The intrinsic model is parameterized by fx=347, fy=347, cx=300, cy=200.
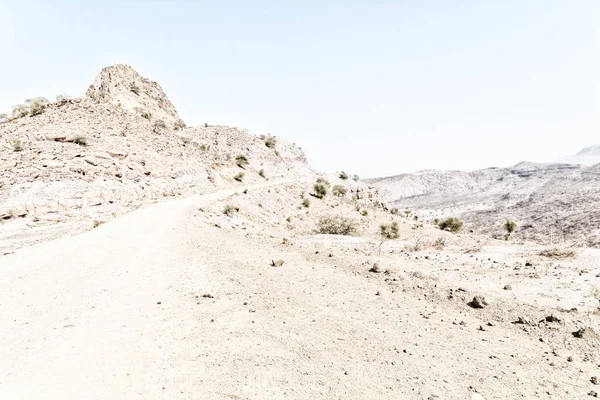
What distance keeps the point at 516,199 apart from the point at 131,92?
276 ft

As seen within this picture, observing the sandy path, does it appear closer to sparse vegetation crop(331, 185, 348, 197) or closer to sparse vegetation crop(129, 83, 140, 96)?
sparse vegetation crop(331, 185, 348, 197)

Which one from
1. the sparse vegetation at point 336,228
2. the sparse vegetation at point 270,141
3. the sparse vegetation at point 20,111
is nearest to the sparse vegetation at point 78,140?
the sparse vegetation at point 20,111

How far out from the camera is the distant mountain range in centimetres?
4356

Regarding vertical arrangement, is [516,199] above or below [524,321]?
above

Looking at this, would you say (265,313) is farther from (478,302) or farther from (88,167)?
(88,167)

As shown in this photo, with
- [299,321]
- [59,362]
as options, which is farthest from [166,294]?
[299,321]

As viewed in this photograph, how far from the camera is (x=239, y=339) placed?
20.6 ft

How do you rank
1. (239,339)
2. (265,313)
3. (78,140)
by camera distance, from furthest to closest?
(78,140) → (265,313) → (239,339)

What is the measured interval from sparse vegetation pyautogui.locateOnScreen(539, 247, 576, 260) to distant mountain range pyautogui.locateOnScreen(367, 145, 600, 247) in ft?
26.8

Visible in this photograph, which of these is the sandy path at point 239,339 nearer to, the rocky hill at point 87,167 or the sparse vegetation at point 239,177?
the rocky hill at point 87,167

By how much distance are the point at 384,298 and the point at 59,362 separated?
6.68m

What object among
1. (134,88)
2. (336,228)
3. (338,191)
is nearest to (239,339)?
(336,228)

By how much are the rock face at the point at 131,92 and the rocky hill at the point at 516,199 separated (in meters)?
54.4

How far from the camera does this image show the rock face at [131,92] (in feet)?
174
